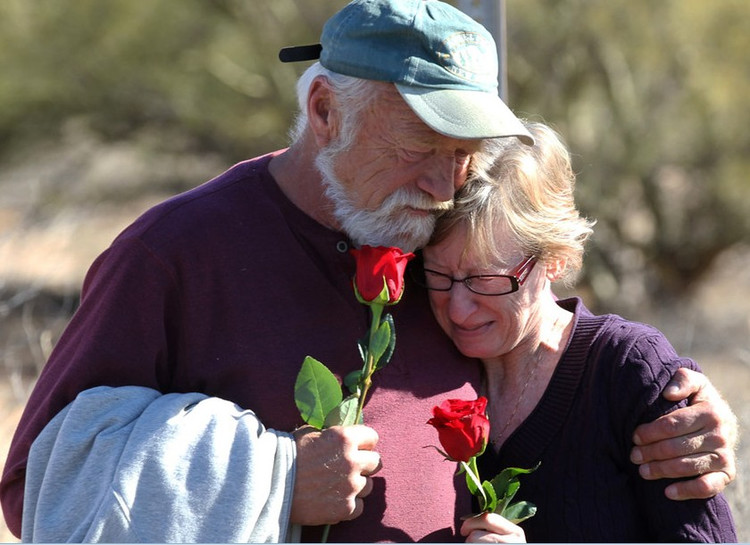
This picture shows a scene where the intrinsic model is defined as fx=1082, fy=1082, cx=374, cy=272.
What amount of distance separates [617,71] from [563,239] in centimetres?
772

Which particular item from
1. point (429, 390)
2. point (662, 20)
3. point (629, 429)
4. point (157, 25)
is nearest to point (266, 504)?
point (429, 390)

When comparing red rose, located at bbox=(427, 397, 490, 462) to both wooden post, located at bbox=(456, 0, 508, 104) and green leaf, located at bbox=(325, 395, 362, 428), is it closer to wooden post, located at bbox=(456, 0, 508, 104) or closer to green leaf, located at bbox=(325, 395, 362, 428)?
green leaf, located at bbox=(325, 395, 362, 428)

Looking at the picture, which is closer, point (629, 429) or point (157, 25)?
point (629, 429)

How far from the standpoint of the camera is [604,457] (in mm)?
2488

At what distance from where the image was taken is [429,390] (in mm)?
2547

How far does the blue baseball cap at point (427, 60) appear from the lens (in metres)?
2.34

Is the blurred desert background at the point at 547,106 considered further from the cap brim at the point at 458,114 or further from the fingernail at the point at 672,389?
the cap brim at the point at 458,114

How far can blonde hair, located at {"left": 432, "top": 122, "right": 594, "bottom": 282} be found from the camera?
2.52m

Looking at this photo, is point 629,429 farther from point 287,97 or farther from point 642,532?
point 287,97

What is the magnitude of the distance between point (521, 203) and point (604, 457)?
0.62m

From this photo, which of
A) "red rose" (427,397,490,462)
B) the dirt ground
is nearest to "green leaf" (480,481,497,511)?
"red rose" (427,397,490,462)

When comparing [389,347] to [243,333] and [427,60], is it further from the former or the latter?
[427,60]

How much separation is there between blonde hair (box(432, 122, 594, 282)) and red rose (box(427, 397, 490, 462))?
48cm

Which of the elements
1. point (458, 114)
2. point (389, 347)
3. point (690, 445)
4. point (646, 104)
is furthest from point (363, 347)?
point (646, 104)
